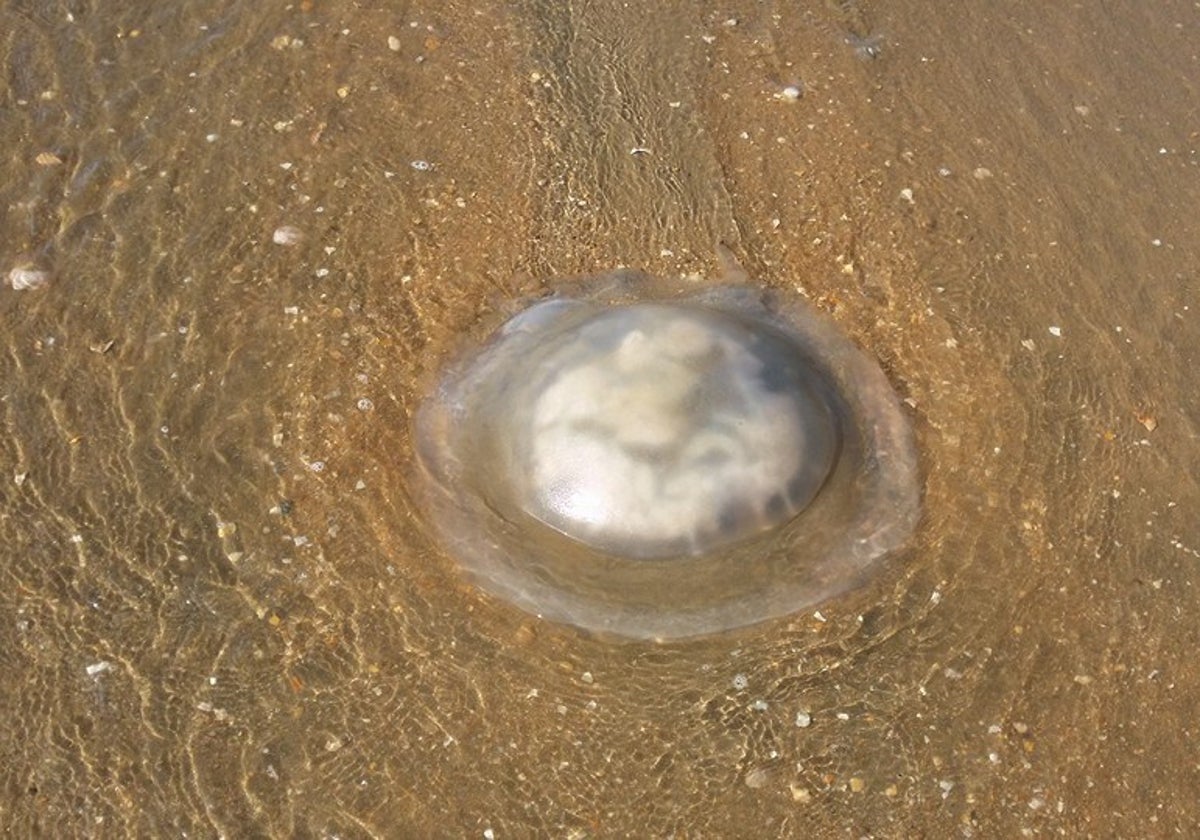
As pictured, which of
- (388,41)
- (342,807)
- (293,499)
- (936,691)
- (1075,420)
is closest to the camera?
(342,807)

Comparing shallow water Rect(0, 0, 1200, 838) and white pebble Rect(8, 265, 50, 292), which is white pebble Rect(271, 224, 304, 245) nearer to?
shallow water Rect(0, 0, 1200, 838)

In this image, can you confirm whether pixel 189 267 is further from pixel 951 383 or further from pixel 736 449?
pixel 951 383

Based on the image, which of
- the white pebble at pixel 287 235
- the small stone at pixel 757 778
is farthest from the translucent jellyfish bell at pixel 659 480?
the white pebble at pixel 287 235

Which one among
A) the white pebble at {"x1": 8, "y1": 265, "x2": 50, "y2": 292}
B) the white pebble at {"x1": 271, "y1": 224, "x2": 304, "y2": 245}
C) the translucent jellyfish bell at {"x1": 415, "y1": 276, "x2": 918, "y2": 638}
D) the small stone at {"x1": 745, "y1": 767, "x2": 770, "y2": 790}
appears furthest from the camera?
the white pebble at {"x1": 271, "y1": 224, "x2": 304, "y2": 245}

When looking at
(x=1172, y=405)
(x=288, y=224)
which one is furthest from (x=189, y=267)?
(x=1172, y=405)

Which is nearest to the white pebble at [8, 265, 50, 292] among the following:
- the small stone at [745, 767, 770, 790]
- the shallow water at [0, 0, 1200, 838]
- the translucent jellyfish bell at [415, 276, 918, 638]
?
the shallow water at [0, 0, 1200, 838]

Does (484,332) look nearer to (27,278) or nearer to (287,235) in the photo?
(287,235)

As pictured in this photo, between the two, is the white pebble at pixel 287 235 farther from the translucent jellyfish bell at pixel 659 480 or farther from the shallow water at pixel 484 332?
the translucent jellyfish bell at pixel 659 480
